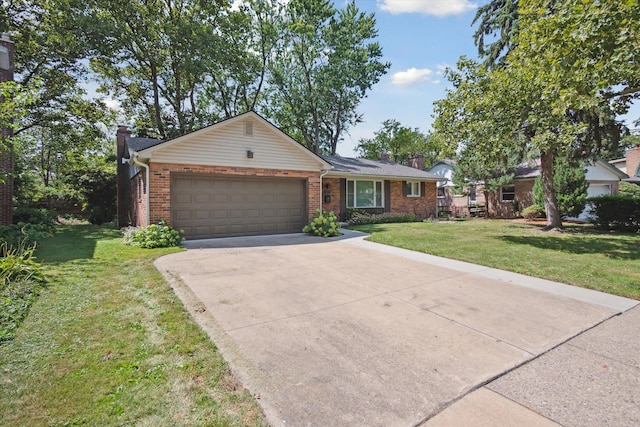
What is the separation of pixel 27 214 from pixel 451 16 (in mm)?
18247

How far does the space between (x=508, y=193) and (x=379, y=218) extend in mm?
11968

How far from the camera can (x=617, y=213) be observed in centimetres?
1334

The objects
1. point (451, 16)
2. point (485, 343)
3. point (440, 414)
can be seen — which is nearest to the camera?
point (440, 414)

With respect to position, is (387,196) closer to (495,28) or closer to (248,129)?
(248,129)

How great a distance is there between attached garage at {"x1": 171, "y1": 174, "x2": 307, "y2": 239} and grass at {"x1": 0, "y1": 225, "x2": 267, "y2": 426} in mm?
5422

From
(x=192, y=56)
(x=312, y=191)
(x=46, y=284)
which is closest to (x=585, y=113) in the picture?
(x=312, y=191)

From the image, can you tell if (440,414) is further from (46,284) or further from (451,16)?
(451,16)

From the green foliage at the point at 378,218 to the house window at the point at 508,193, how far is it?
29.8 ft

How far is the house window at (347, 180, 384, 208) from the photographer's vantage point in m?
15.7

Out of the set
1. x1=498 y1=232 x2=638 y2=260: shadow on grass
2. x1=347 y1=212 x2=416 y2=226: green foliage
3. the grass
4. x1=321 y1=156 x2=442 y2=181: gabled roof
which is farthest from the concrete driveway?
x1=321 y1=156 x2=442 y2=181: gabled roof

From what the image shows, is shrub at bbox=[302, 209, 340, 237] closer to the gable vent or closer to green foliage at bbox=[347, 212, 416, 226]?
green foliage at bbox=[347, 212, 416, 226]

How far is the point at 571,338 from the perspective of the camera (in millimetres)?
3467

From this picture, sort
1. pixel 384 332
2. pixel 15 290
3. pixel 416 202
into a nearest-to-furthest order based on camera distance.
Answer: pixel 384 332, pixel 15 290, pixel 416 202

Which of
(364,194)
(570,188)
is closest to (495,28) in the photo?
(570,188)
